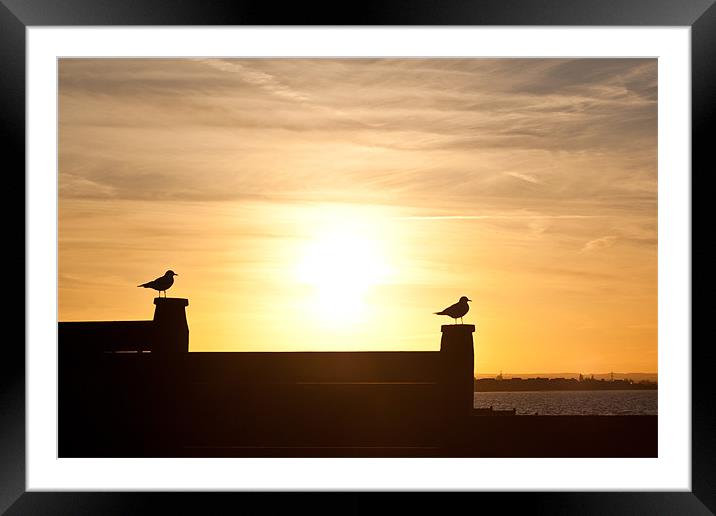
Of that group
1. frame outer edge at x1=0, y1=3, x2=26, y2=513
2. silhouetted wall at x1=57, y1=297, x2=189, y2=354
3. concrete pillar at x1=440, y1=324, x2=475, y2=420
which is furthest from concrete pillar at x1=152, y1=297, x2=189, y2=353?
frame outer edge at x1=0, y1=3, x2=26, y2=513

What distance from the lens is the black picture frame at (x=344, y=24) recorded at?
1982 millimetres

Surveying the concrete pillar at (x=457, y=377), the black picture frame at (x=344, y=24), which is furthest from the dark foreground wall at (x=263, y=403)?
the black picture frame at (x=344, y=24)

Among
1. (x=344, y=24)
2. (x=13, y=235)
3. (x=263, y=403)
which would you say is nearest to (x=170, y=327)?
(x=263, y=403)

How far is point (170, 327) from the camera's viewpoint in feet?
15.1

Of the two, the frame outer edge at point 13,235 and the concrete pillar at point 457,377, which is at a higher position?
the frame outer edge at point 13,235

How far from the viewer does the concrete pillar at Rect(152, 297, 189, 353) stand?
455 cm

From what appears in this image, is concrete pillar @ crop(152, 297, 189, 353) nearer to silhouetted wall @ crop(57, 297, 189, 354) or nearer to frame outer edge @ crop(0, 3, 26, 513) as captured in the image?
silhouetted wall @ crop(57, 297, 189, 354)

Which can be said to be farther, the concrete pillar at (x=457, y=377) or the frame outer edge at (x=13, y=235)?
the concrete pillar at (x=457, y=377)

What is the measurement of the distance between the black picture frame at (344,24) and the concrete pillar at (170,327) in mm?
2528

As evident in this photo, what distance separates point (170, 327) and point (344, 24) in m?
2.97

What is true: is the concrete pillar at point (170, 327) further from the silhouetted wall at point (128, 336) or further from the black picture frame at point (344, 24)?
the black picture frame at point (344, 24)

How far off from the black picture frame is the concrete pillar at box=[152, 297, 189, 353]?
2.53 m

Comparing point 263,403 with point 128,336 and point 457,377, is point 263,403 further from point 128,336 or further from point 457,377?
point 457,377

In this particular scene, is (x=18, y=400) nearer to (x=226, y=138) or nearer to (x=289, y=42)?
(x=289, y=42)
